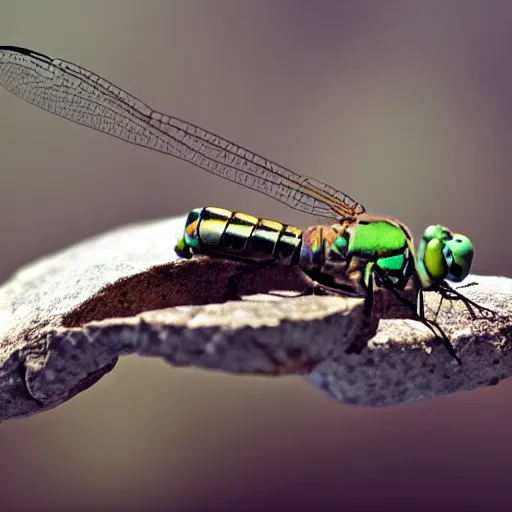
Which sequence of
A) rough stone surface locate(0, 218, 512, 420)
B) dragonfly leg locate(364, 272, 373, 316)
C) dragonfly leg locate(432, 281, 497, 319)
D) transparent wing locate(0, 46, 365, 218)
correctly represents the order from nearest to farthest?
rough stone surface locate(0, 218, 512, 420) < dragonfly leg locate(364, 272, 373, 316) < dragonfly leg locate(432, 281, 497, 319) < transparent wing locate(0, 46, 365, 218)

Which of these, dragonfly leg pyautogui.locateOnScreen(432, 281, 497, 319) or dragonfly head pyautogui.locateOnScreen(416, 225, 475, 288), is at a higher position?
dragonfly head pyautogui.locateOnScreen(416, 225, 475, 288)

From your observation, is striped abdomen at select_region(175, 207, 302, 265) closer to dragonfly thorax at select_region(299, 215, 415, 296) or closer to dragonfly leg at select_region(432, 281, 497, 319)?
dragonfly thorax at select_region(299, 215, 415, 296)

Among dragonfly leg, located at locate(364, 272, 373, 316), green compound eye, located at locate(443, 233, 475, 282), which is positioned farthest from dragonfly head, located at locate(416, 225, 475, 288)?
dragonfly leg, located at locate(364, 272, 373, 316)

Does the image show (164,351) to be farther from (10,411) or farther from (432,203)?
(432,203)

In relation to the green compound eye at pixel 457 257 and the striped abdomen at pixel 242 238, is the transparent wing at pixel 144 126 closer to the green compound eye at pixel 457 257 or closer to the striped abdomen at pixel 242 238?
the striped abdomen at pixel 242 238

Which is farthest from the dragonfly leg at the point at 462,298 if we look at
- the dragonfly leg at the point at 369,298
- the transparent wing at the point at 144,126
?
the transparent wing at the point at 144,126

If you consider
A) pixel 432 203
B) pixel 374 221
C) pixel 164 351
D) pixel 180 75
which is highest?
pixel 180 75

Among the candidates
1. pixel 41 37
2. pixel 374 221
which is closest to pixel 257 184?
pixel 374 221

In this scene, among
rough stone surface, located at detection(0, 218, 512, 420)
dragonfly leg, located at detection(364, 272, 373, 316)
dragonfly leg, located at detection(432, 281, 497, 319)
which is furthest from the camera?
dragonfly leg, located at detection(432, 281, 497, 319)

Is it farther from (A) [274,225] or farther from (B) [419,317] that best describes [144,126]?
(B) [419,317]
